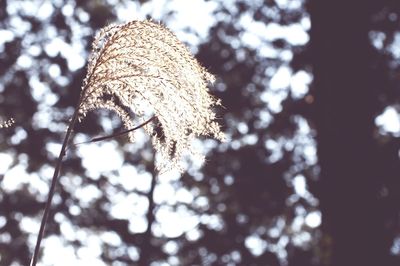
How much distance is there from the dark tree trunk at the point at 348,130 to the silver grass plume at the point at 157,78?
3.32 metres

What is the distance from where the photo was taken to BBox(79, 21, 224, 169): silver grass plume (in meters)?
2.43

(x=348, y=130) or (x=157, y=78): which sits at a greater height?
(x=348, y=130)

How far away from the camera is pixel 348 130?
19.4ft

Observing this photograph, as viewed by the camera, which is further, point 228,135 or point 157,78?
point 228,135

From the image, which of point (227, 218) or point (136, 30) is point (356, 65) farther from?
point (136, 30)

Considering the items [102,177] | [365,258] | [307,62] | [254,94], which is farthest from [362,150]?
[102,177]

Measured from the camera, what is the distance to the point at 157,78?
246 cm

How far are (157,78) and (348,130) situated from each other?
12.6ft

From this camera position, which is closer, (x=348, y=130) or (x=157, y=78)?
(x=157, y=78)

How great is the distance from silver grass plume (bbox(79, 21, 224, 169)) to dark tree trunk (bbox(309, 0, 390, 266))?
332cm

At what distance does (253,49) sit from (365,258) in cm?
370

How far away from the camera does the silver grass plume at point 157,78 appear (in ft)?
7.98

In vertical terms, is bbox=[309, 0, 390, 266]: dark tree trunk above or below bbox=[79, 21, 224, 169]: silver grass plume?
above

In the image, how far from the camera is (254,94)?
838 centimetres
